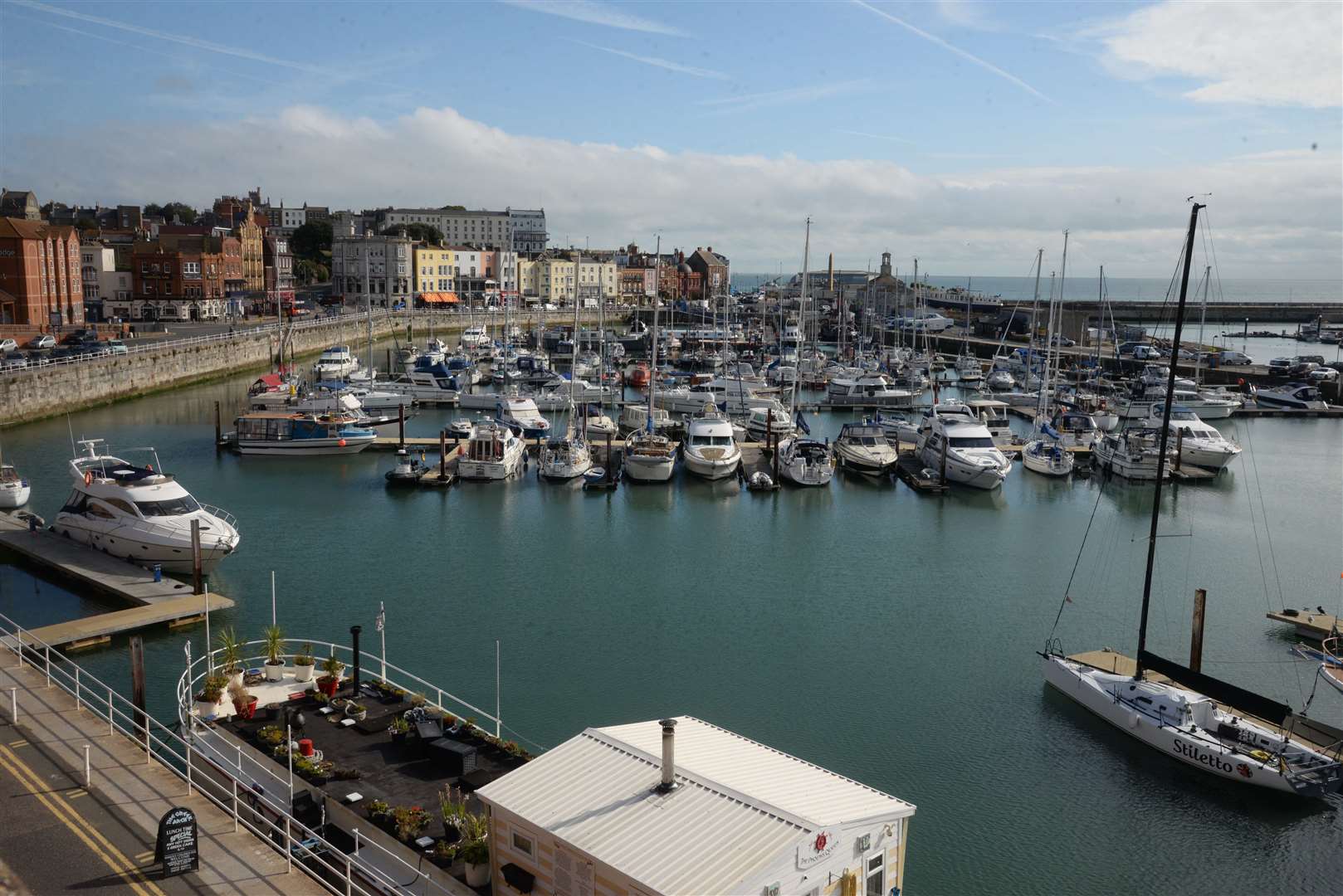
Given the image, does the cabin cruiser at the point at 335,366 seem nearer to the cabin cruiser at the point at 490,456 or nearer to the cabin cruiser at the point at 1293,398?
the cabin cruiser at the point at 490,456

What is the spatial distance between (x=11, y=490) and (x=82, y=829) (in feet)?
90.8

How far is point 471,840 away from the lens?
1358 centimetres

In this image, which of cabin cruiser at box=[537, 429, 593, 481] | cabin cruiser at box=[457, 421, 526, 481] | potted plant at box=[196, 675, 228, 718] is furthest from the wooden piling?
cabin cruiser at box=[457, 421, 526, 481]

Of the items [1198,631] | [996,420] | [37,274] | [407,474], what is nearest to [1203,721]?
[1198,631]

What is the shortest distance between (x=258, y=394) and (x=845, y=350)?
56.9 m

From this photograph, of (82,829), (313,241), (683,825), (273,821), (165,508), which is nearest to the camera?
(683,825)

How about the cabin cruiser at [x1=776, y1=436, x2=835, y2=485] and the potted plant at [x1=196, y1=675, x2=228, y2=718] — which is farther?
the cabin cruiser at [x1=776, y1=436, x2=835, y2=485]

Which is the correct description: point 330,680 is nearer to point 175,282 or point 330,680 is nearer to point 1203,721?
point 1203,721

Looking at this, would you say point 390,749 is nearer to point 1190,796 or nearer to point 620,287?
point 1190,796

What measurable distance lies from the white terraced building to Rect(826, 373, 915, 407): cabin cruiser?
189ft

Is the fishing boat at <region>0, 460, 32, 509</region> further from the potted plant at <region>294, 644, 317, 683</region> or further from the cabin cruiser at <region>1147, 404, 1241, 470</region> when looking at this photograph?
the cabin cruiser at <region>1147, 404, 1241, 470</region>

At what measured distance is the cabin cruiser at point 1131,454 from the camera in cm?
4728

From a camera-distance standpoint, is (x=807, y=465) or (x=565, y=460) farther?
(x=565, y=460)

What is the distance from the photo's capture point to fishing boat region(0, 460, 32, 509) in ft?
120
